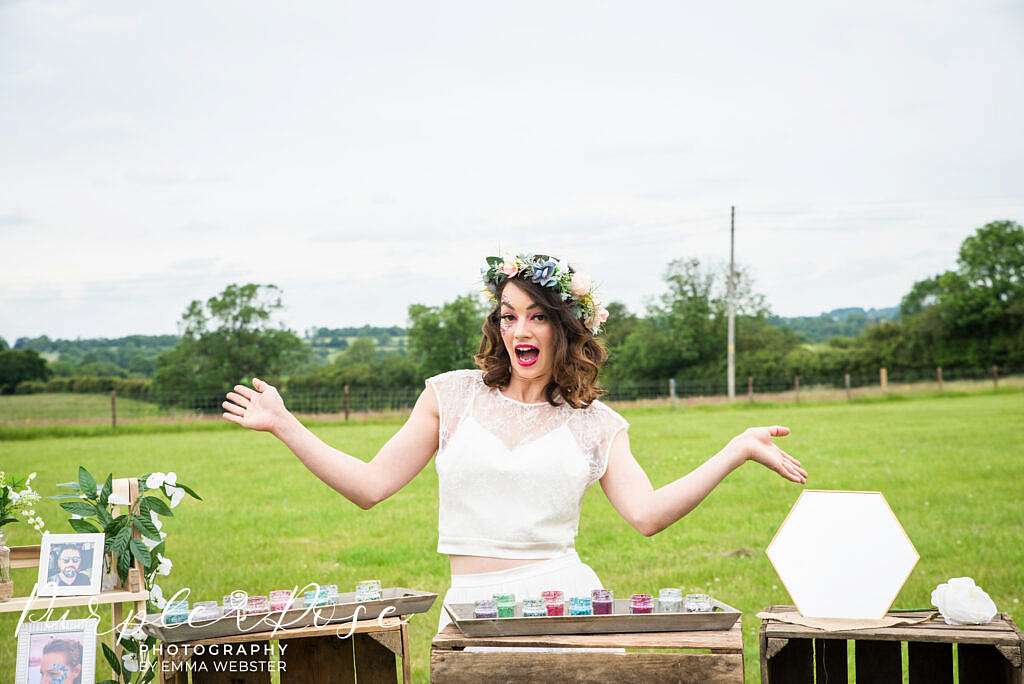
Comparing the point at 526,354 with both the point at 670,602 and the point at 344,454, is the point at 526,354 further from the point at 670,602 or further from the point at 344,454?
the point at 670,602

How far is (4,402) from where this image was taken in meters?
25.2

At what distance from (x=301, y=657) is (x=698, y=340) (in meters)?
45.4

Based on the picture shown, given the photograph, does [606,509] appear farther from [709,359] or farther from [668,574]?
[709,359]

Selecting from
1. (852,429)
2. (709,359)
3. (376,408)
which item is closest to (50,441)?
(376,408)

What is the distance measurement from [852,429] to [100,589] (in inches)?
669

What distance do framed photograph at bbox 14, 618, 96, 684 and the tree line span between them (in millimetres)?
30733

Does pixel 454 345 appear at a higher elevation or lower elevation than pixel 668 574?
higher

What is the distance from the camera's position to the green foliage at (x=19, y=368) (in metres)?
29.0

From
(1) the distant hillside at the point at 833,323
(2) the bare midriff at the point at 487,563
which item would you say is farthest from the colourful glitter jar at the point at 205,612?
(1) the distant hillside at the point at 833,323

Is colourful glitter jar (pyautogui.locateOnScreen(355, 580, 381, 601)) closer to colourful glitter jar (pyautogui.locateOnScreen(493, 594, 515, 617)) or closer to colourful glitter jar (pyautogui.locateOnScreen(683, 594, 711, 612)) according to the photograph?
colourful glitter jar (pyautogui.locateOnScreen(493, 594, 515, 617))

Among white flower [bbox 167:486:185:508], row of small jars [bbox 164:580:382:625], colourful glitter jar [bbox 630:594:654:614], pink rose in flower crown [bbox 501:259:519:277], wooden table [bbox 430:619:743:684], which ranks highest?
pink rose in flower crown [bbox 501:259:519:277]

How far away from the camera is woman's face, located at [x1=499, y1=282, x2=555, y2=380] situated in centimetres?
329

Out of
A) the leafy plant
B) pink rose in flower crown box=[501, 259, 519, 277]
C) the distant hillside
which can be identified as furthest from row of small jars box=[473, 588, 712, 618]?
the distant hillside

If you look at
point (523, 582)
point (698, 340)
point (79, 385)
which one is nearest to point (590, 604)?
point (523, 582)
